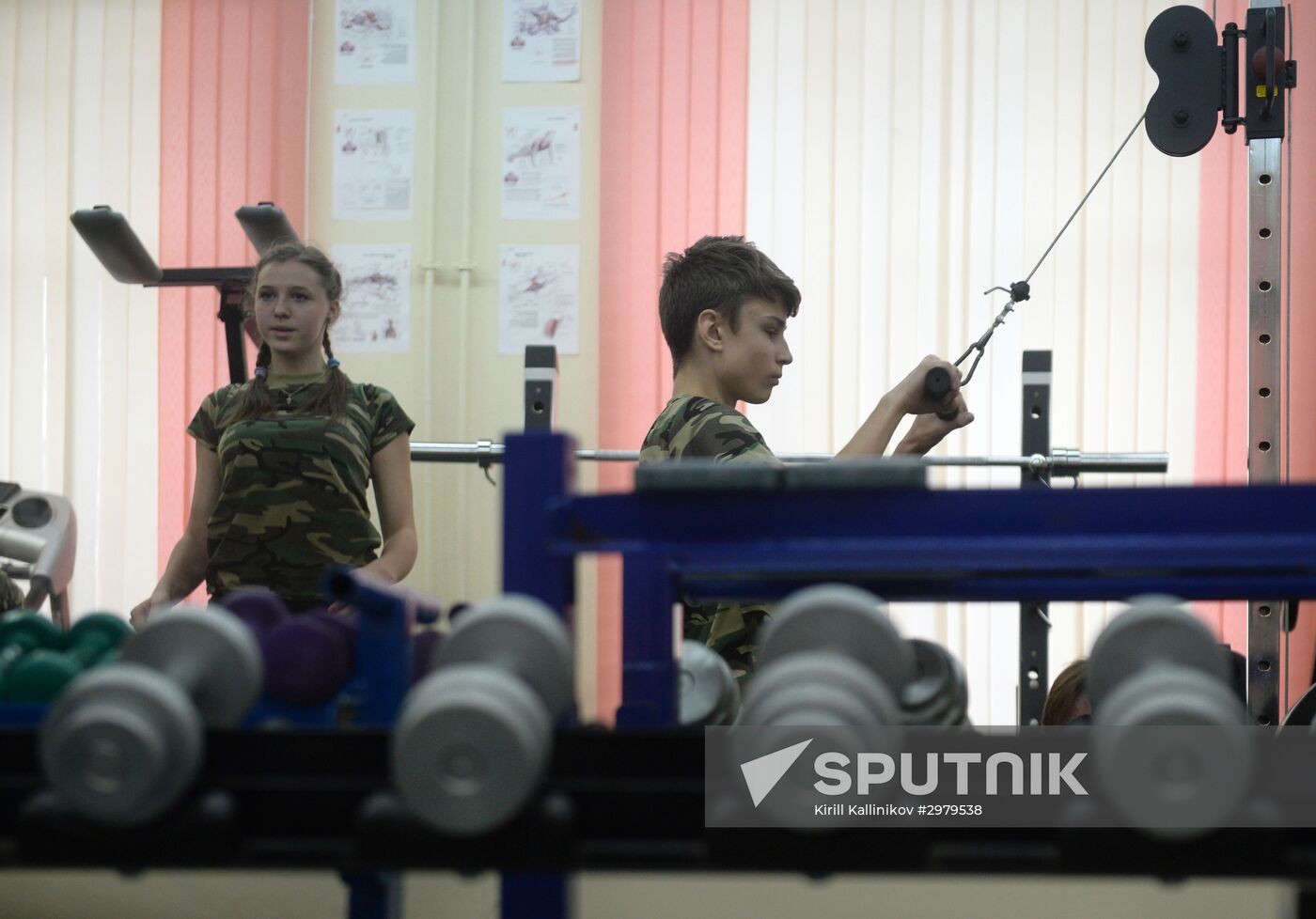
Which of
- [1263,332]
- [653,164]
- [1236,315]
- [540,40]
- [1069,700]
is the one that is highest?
[540,40]

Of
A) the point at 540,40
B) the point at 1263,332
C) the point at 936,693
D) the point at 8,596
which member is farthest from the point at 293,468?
the point at 540,40

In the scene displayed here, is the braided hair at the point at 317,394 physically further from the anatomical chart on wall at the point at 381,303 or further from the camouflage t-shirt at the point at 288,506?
the anatomical chart on wall at the point at 381,303

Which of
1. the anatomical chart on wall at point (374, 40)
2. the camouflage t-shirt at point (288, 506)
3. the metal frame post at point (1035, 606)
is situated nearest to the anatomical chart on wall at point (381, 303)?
the anatomical chart on wall at point (374, 40)

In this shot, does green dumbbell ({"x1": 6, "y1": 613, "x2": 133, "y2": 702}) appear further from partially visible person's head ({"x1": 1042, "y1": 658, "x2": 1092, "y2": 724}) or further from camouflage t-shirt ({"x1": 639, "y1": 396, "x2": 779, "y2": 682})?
partially visible person's head ({"x1": 1042, "y1": 658, "x2": 1092, "y2": 724})

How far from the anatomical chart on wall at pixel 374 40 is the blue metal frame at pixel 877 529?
311 centimetres

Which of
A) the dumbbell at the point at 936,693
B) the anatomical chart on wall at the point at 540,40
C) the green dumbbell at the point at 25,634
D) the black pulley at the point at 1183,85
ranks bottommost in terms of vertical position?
the dumbbell at the point at 936,693

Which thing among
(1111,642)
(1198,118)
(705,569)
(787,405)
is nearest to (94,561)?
(787,405)

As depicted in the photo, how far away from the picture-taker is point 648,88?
3.60m

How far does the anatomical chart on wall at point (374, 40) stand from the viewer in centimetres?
370

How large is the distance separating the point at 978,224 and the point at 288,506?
2188mm

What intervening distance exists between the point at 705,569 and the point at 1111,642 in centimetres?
30

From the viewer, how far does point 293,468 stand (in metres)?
1.90

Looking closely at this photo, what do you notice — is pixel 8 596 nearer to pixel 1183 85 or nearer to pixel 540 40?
pixel 1183 85

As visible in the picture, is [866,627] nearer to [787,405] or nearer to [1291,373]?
[787,405]
